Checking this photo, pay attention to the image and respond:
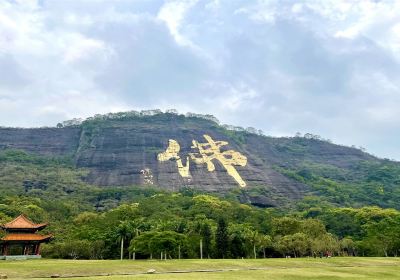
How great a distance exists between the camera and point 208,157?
129 meters

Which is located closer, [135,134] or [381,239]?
[381,239]

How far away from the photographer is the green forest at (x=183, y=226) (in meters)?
54.4

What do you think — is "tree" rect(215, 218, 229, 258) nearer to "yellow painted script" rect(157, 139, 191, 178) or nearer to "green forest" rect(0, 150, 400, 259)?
"green forest" rect(0, 150, 400, 259)

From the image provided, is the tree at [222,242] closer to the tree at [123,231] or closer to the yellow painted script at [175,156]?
the tree at [123,231]

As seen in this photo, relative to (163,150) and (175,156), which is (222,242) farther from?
(163,150)

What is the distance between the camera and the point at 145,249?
4466cm

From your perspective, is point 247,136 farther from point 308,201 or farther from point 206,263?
point 206,263

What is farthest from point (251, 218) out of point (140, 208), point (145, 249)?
point (145, 249)

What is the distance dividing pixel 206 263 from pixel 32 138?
12770 cm

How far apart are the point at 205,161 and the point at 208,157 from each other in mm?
3255

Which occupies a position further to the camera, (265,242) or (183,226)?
(183,226)

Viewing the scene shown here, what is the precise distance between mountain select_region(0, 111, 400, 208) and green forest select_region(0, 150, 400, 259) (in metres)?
7.89

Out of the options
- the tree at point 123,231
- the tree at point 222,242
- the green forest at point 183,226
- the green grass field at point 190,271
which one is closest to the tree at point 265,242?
the green forest at point 183,226

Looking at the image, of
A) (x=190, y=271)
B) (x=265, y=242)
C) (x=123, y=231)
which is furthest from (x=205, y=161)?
(x=190, y=271)
